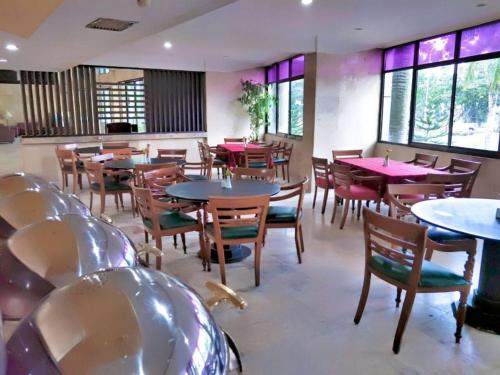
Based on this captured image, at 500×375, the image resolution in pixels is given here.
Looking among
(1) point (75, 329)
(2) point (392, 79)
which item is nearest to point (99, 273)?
(1) point (75, 329)

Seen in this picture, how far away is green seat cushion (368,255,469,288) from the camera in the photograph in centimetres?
232

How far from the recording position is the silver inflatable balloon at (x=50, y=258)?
890 millimetres

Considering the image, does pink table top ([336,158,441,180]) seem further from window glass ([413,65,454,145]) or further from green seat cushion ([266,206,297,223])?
green seat cushion ([266,206,297,223])

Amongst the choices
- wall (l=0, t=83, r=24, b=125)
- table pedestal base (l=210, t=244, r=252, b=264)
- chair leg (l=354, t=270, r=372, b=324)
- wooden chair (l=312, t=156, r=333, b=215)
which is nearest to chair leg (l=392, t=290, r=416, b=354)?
chair leg (l=354, t=270, r=372, b=324)

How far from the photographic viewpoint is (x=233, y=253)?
3914mm

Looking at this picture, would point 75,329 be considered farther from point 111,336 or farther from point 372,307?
point 372,307

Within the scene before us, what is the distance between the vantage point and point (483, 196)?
18.1 ft

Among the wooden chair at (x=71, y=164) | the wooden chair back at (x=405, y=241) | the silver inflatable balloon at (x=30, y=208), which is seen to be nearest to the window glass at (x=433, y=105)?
the wooden chair back at (x=405, y=241)

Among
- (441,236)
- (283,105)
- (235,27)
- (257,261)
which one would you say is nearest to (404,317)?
(441,236)

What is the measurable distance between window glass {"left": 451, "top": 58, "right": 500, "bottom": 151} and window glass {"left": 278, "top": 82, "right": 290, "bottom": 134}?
13.3ft

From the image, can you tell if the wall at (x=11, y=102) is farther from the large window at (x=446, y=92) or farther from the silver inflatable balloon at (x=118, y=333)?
the silver inflatable balloon at (x=118, y=333)

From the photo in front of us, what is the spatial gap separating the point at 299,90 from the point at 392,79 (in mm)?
2047

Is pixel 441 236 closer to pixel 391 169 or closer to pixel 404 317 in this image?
pixel 404 317

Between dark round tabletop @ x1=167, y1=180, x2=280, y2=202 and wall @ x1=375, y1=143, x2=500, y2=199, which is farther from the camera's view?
wall @ x1=375, y1=143, x2=500, y2=199
